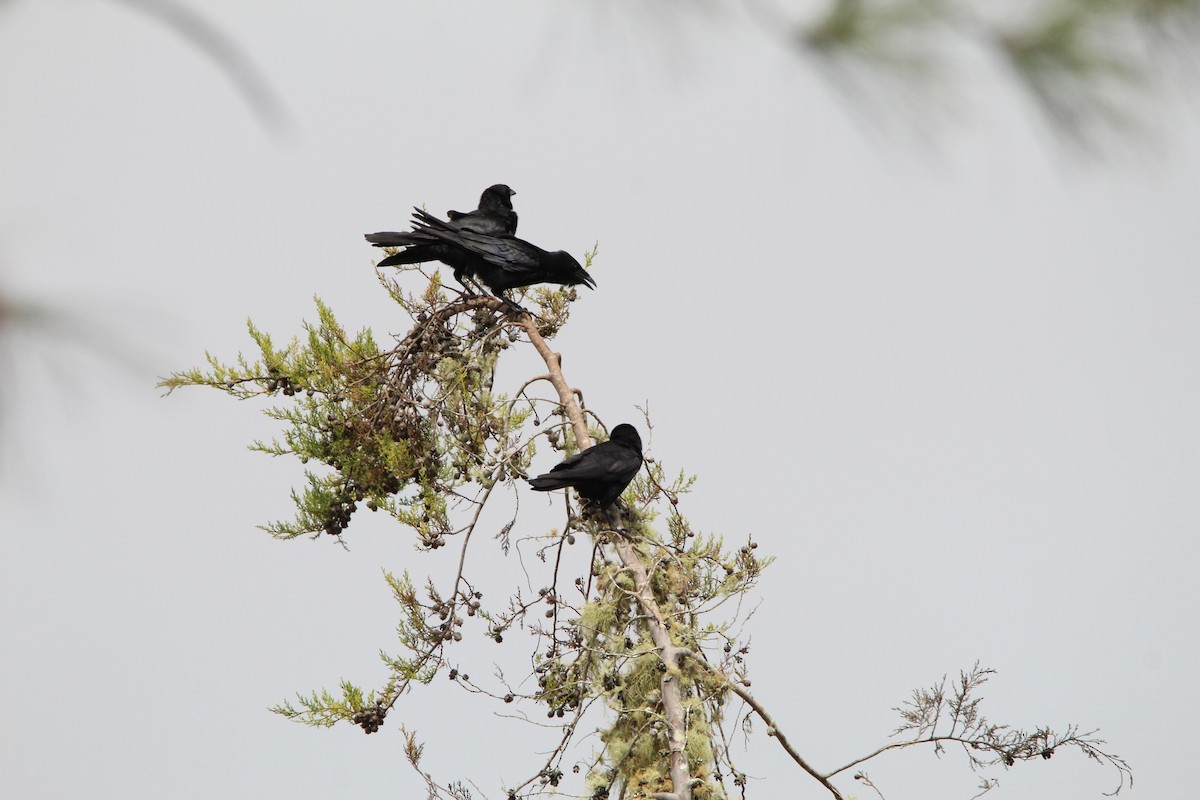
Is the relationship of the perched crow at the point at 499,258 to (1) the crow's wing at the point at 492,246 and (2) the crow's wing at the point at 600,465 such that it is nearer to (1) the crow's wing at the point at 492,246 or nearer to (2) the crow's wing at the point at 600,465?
(1) the crow's wing at the point at 492,246

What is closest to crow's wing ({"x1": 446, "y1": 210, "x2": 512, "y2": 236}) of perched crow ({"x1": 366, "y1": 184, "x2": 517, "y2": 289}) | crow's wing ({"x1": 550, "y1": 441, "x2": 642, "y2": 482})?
perched crow ({"x1": 366, "y1": 184, "x2": 517, "y2": 289})

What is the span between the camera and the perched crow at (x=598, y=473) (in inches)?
149

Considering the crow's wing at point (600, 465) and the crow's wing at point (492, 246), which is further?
the crow's wing at point (492, 246)

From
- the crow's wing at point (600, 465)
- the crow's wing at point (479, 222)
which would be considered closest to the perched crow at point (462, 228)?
the crow's wing at point (479, 222)

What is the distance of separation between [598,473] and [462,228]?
4.09 ft

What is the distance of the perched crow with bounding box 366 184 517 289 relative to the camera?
4438 mm

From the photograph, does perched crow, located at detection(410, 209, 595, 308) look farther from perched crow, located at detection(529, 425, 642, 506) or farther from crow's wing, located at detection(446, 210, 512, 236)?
perched crow, located at detection(529, 425, 642, 506)

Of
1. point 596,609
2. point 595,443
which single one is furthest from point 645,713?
point 595,443

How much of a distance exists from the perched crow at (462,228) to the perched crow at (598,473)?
1.01 meters

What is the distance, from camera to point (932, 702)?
3730 mm

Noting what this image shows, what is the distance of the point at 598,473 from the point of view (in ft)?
12.5

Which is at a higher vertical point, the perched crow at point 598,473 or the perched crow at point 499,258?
the perched crow at point 499,258

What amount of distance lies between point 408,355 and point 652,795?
1.85 metres

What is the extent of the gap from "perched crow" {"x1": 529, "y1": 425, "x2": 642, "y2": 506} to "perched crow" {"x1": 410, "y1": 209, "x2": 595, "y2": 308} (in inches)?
31.2
